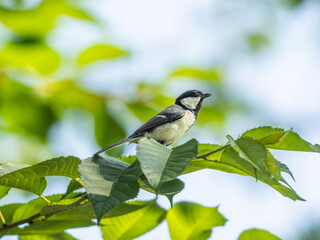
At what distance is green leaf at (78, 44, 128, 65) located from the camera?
2504 millimetres

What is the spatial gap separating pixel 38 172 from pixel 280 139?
2.42 feet

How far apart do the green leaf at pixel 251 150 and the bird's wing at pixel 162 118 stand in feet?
5.37

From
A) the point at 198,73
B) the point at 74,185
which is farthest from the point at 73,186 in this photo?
the point at 198,73

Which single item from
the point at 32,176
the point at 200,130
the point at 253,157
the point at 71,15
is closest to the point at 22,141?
the point at 71,15

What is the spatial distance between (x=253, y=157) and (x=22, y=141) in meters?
2.06

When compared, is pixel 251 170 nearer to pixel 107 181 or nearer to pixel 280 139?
pixel 280 139

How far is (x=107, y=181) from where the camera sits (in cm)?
114

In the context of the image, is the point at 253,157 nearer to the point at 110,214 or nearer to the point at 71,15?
the point at 110,214

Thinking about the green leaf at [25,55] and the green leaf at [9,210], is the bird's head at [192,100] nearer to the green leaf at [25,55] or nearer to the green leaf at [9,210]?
the green leaf at [25,55]

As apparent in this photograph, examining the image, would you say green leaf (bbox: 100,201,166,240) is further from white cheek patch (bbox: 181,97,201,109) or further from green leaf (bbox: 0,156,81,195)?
white cheek patch (bbox: 181,97,201,109)

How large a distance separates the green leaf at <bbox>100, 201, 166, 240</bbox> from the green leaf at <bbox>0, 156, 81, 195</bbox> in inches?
10.1

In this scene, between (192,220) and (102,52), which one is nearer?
(192,220)

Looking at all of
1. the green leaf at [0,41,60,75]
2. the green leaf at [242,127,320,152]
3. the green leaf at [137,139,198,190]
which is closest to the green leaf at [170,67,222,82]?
the green leaf at [0,41,60,75]

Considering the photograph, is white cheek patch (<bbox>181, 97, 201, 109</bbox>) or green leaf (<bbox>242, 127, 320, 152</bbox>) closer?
green leaf (<bbox>242, 127, 320, 152</bbox>)
